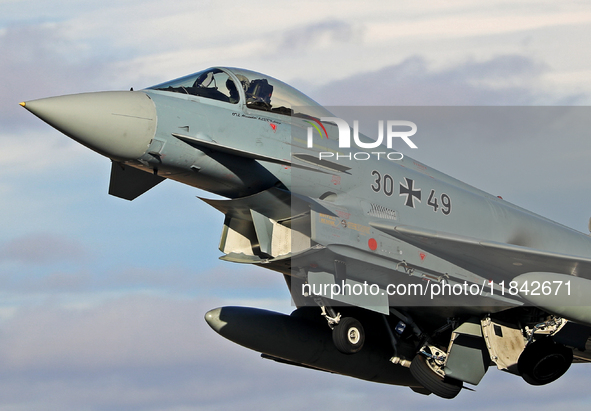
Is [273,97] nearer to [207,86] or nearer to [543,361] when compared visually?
[207,86]

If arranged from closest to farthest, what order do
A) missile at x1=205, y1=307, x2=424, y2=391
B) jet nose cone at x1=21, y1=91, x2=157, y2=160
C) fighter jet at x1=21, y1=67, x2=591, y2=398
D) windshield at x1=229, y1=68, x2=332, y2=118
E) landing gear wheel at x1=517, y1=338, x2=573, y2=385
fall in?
jet nose cone at x1=21, y1=91, x2=157, y2=160 → fighter jet at x1=21, y1=67, x2=591, y2=398 → windshield at x1=229, y1=68, x2=332, y2=118 → landing gear wheel at x1=517, y1=338, x2=573, y2=385 → missile at x1=205, y1=307, x2=424, y2=391

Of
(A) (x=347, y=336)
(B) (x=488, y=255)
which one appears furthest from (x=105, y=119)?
(B) (x=488, y=255)

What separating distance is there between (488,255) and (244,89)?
179 inches

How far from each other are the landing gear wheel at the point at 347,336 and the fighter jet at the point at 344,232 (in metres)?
0.02

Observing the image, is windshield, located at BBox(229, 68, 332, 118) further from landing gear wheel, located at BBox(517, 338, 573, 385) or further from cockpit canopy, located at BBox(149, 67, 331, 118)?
landing gear wheel, located at BBox(517, 338, 573, 385)

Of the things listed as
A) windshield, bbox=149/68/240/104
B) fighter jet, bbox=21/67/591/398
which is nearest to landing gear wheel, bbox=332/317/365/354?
fighter jet, bbox=21/67/591/398

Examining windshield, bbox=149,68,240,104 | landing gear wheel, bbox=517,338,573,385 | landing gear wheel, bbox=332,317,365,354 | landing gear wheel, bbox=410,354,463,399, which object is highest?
windshield, bbox=149,68,240,104

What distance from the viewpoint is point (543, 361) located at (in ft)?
47.9

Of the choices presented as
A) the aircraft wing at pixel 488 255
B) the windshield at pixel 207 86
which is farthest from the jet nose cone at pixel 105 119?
the aircraft wing at pixel 488 255

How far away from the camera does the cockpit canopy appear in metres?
11.9

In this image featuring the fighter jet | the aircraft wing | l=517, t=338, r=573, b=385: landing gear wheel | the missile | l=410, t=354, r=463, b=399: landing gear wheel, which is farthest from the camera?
l=410, t=354, r=463, b=399: landing gear wheel

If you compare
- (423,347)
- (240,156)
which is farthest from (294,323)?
(240,156)

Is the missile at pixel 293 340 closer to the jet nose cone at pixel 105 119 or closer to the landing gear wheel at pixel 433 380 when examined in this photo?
the landing gear wheel at pixel 433 380

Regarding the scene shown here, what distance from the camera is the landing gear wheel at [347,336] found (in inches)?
507
